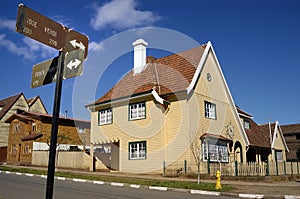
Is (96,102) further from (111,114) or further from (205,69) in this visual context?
(205,69)

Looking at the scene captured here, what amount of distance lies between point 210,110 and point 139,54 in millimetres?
7683

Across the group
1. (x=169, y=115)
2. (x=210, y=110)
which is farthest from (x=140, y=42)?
(x=210, y=110)

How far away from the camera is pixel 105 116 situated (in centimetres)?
2552

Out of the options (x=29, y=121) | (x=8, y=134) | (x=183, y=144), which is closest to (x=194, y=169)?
(x=183, y=144)

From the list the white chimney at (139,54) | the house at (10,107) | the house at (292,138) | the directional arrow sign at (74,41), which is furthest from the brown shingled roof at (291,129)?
the directional arrow sign at (74,41)

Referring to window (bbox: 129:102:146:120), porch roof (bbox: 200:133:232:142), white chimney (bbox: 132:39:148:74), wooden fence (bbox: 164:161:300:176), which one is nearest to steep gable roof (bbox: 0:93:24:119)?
white chimney (bbox: 132:39:148:74)

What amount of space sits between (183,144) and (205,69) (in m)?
6.40

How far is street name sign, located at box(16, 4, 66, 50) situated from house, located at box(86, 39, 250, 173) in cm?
1646

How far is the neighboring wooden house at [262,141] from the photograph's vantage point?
1190 inches

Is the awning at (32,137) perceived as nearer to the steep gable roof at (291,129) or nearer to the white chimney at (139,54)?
the white chimney at (139,54)

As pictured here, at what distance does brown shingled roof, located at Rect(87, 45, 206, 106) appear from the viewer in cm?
2234

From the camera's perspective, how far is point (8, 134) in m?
45.1

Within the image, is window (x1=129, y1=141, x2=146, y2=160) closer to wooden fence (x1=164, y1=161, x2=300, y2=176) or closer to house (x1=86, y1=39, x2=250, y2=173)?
house (x1=86, y1=39, x2=250, y2=173)

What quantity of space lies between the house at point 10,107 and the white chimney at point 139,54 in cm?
2619
